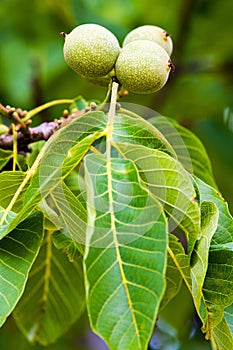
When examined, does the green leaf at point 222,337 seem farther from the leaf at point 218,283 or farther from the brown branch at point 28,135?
the brown branch at point 28,135

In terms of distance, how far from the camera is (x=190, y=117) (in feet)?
7.61

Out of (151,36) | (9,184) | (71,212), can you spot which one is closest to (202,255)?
(71,212)

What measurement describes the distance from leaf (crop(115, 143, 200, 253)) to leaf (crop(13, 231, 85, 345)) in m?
0.56

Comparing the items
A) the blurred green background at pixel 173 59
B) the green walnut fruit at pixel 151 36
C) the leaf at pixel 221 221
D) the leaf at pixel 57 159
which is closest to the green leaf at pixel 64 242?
the leaf at pixel 57 159

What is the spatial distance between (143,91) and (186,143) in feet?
1.15

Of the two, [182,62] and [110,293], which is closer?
[110,293]

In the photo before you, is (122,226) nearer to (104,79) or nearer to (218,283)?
(218,283)

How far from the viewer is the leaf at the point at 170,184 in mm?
853

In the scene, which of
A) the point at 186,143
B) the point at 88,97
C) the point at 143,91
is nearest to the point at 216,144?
the point at 88,97

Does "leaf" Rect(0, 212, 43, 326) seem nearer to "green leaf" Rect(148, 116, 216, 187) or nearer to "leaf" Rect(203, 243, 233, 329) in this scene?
"leaf" Rect(203, 243, 233, 329)

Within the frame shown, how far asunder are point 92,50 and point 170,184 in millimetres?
264

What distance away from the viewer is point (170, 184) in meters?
0.87

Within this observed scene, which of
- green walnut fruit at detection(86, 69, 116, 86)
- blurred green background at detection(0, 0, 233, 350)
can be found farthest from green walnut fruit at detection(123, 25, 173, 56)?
blurred green background at detection(0, 0, 233, 350)

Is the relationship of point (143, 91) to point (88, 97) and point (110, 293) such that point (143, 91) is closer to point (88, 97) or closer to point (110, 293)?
point (110, 293)
